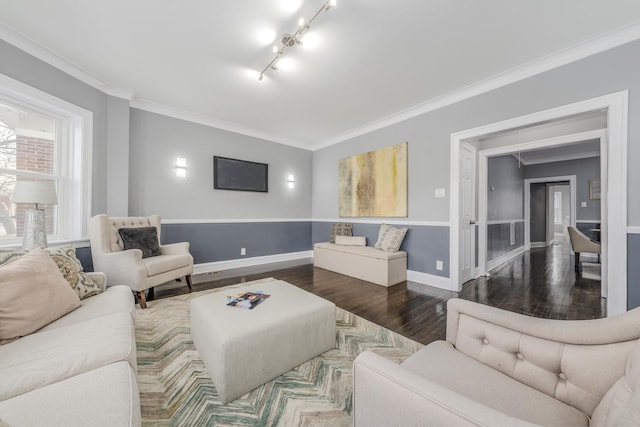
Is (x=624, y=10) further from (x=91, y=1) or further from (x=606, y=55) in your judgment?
(x=91, y=1)

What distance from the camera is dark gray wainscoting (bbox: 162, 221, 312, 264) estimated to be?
3.71 meters

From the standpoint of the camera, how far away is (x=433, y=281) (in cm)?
327

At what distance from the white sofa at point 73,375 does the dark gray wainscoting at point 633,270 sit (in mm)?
3460

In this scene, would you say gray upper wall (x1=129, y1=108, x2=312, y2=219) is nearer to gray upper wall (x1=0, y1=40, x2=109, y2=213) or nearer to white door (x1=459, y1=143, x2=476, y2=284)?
gray upper wall (x1=0, y1=40, x2=109, y2=213)

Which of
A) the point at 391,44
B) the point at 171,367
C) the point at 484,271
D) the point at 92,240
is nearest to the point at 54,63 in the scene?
the point at 92,240

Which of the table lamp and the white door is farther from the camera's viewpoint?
the white door

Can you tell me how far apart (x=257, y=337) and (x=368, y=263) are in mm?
2387

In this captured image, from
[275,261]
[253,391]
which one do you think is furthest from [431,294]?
[275,261]

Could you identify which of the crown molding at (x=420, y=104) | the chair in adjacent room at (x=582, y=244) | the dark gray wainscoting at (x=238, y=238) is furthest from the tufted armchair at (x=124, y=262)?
the chair in adjacent room at (x=582, y=244)

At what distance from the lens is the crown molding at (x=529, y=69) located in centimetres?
201

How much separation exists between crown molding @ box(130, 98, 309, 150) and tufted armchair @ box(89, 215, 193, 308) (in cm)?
164

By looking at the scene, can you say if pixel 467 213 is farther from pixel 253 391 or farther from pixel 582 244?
pixel 253 391

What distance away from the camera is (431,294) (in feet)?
Answer: 9.59

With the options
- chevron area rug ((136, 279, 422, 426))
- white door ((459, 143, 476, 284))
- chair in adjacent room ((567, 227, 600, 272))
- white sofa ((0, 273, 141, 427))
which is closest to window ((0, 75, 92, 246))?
chevron area rug ((136, 279, 422, 426))
